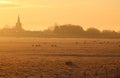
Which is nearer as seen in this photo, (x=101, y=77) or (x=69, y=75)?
(x=101, y=77)

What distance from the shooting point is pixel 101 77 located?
145ft

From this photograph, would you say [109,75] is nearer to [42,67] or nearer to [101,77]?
[101,77]

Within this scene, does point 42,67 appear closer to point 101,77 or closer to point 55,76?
point 55,76

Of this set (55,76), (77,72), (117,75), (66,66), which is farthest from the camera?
(66,66)

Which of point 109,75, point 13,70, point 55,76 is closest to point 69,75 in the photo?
point 55,76

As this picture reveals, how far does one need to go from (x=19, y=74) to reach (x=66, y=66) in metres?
11.1

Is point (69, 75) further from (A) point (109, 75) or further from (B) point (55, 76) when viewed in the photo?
(A) point (109, 75)

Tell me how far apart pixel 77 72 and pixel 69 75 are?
315 centimetres

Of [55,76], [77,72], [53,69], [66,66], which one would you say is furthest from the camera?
[66,66]

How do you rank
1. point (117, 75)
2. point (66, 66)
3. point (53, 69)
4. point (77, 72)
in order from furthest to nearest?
point (66, 66)
point (53, 69)
point (77, 72)
point (117, 75)

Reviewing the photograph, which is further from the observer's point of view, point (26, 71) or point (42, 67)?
point (42, 67)

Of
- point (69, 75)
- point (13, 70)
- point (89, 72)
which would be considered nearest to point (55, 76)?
point (69, 75)

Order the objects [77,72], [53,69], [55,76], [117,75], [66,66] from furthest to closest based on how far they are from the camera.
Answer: [66,66], [53,69], [77,72], [55,76], [117,75]

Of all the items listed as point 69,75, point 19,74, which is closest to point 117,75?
point 69,75
